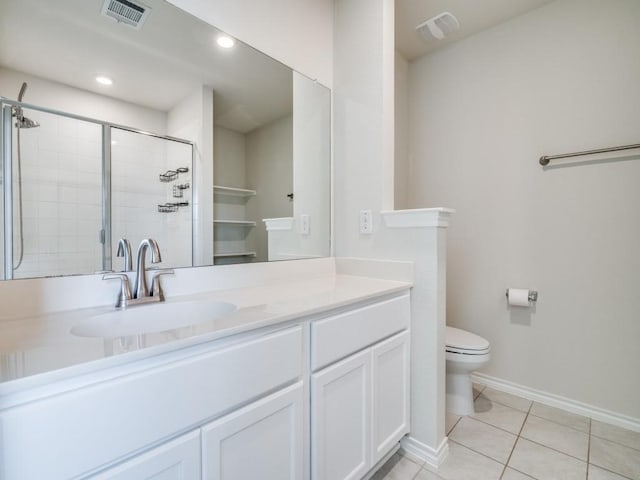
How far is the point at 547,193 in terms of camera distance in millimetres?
1947

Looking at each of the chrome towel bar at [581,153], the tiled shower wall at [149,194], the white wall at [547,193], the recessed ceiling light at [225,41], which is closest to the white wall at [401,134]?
the white wall at [547,193]

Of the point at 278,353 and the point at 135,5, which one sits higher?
the point at 135,5

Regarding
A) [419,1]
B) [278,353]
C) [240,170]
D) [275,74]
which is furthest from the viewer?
[419,1]

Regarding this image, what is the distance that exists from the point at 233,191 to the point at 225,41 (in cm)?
68

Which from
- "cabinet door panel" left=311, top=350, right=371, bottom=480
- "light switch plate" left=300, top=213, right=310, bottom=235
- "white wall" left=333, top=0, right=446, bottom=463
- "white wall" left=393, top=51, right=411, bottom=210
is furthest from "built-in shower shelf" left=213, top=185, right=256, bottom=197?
"white wall" left=393, top=51, right=411, bottom=210

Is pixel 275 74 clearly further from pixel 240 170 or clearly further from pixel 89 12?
pixel 89 12

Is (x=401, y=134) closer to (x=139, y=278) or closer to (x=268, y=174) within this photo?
(x=268, y=174)

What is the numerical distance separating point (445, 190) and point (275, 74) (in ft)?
5.12

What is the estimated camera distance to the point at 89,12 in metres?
1.01

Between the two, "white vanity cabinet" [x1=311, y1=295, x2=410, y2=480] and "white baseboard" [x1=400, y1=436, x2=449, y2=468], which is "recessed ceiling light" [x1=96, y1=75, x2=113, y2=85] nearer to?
"white vanity cabinet" [x1=311, y1=295, x2=410, y2=480]

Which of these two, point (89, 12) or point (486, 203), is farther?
point (486, 203)

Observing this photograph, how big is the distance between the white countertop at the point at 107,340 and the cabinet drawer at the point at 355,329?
Result: 6cm

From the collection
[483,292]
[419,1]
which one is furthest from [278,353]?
[419,1]

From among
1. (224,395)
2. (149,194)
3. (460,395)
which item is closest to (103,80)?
(149,194)
